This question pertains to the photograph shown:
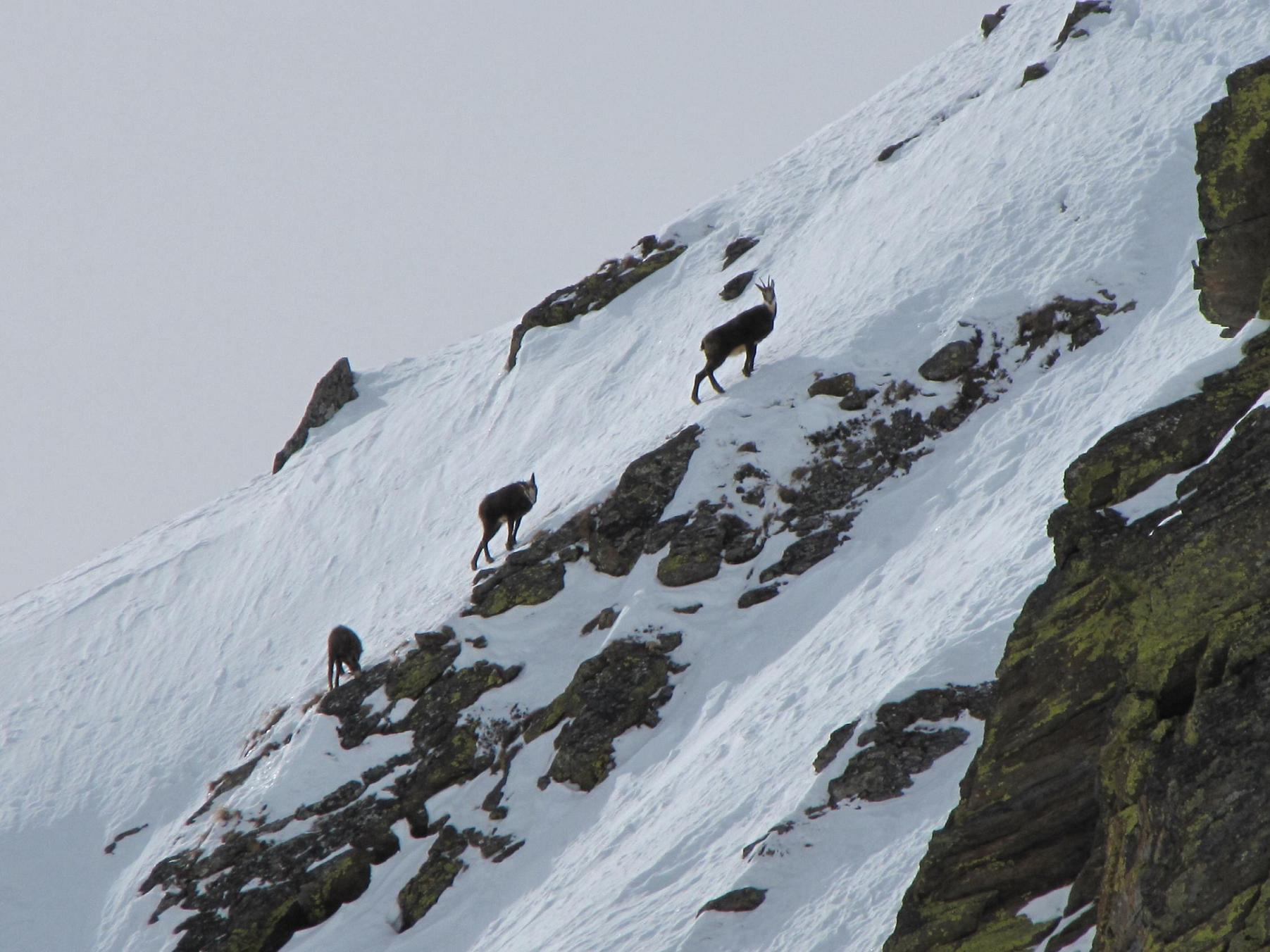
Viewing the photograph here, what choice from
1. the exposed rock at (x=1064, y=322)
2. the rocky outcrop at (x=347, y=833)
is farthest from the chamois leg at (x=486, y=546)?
the exposed rock at (x=1064, y=322)

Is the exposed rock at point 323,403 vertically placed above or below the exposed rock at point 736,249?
above

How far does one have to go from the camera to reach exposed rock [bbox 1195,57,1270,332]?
404 inches

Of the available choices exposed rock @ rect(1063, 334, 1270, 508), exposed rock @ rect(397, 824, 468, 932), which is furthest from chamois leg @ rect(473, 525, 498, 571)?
exposed rock @ rect(1063, 334, 1270, 508)

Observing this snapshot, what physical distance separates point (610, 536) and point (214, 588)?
12.0m

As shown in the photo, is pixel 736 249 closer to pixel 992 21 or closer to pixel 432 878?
pixel 992 21

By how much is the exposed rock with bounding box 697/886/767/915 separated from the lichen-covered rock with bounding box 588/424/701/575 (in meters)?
8.01

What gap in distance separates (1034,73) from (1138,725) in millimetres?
26072

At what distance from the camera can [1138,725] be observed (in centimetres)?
804

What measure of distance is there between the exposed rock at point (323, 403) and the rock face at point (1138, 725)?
28.7 m

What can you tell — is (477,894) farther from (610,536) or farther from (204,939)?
(610,536)

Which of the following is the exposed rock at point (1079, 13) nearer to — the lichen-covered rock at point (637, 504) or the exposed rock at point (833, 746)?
the lichen-covered rock at point (637, 504)

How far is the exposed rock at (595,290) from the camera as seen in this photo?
3331 centimetres

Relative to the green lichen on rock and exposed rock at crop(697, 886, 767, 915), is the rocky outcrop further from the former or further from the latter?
exposed rock at crop(697, 886, 767, 915)

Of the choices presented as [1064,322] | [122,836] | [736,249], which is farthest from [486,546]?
[736,249]
